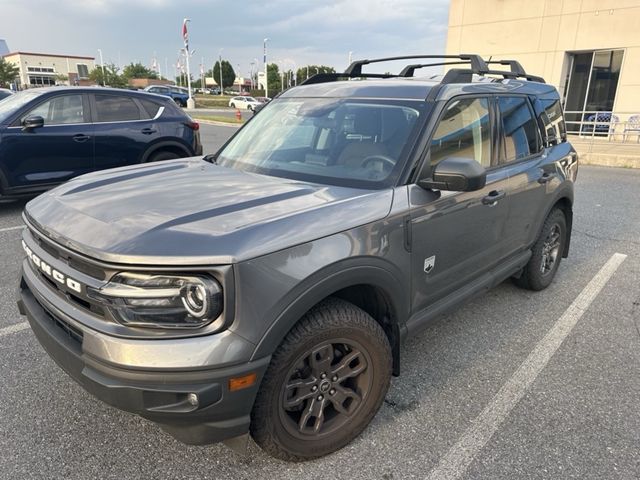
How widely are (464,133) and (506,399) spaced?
1.64 m

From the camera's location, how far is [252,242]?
73.8 inches

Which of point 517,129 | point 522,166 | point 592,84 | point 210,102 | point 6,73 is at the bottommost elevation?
point 210,102

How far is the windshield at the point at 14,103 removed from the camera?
6.26 m

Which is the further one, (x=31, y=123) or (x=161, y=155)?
(x=161, y=155)

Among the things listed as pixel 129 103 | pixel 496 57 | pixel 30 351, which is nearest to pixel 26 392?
pixel 30 351

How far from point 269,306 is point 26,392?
1.84 m

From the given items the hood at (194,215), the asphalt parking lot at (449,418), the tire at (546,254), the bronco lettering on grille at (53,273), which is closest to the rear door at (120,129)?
the asphalt parking lot at (449,418)

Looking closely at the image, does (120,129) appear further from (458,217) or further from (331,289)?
(331,289)

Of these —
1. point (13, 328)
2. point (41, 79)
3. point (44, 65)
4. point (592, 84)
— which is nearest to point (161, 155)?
point (13, 328)

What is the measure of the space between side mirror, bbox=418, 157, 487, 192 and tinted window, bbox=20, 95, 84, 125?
6002mm

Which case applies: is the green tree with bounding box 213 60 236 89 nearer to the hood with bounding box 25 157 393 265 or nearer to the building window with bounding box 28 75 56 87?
the building window with bounding box 28 75 56 87

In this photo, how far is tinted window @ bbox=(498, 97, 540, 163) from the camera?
3439 millimetres

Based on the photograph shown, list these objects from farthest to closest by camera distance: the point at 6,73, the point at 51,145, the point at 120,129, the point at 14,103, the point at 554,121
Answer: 1. the point at 6,73
2. the point at 120,129
3. the point at 14,103
4. the point at 51,145
5. the point at 554,121

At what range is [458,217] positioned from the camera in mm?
2850
